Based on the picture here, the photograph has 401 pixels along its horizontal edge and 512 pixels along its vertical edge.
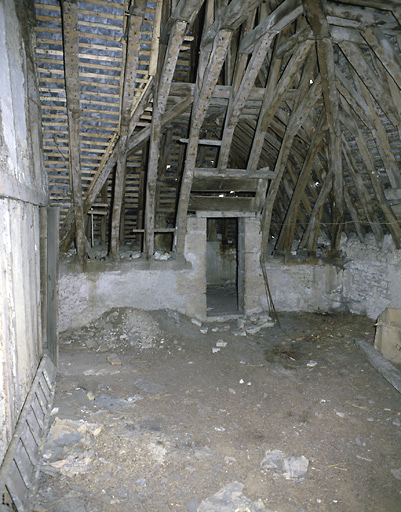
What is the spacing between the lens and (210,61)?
5359mm

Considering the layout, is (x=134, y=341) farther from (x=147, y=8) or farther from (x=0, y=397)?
(x=147, y=8)

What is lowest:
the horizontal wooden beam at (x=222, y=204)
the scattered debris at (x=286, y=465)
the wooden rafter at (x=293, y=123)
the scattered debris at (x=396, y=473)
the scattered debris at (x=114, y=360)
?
the scattered debris at (x=396, y=473)

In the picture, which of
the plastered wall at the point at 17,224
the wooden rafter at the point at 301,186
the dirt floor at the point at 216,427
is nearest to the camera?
the plastered wall at the point at 17,224

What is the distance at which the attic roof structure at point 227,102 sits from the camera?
4.77 metres

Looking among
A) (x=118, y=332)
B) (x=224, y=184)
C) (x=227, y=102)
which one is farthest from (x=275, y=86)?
(x=118, y=332)

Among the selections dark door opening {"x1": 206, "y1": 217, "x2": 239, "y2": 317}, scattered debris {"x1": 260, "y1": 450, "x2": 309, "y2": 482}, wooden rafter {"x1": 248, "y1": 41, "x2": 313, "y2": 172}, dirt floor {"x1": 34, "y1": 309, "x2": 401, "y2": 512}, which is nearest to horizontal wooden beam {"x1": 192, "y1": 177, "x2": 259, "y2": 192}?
wooden rafter {"x1": 248, "y1": 41, "x2": 313, "y2": 172}

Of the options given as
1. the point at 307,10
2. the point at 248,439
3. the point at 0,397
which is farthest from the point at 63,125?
the point at 248,439

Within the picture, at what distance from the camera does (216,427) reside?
4359 millimetres

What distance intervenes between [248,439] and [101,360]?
305 centimetres

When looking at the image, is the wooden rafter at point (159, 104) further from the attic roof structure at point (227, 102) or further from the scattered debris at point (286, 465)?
the scattered debris at point (286, 465)

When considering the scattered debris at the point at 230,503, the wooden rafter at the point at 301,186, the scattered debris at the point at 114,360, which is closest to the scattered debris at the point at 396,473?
the scattered debris at the point at 230,503

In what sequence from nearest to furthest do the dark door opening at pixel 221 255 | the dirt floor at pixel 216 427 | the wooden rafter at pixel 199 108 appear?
the dirt floor at pixel 216 427 < the wooden rafter at pixel 199 108 < the dark door opening at pixel 221 255

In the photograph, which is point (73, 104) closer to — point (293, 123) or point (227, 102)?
point (227, 102)

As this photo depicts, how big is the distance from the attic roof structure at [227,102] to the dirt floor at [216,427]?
2.54m
